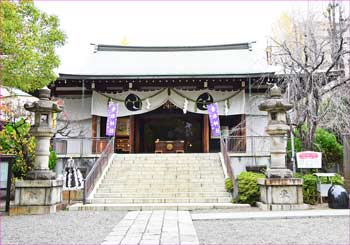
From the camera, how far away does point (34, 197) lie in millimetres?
8578

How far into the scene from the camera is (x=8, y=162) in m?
8.78

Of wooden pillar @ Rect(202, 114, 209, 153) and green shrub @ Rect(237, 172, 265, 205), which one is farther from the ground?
wooden pillar @ Rect(202, 114, 209, 153)

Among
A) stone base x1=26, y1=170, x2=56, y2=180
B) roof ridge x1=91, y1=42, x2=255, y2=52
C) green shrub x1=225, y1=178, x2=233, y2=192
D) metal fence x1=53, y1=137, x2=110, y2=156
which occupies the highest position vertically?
roof ridge x1=91, y1=42, x2=255, y2=52

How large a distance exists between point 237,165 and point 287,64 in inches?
190

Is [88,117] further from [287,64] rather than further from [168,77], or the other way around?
[287,64]

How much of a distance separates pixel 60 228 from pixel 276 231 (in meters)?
4.26

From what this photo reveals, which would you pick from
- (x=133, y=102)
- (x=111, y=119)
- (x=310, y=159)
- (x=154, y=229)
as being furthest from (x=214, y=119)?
(x=154, y=229)

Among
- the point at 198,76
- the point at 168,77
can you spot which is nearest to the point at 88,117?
the point at 168,77

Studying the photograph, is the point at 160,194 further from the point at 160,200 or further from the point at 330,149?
the point at 330,149

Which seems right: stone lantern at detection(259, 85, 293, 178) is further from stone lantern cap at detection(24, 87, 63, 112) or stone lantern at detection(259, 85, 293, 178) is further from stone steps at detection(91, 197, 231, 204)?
stone lantern cap at detection(24, 87, 63, 112)

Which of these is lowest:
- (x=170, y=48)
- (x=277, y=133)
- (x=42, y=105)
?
(x=277, y=133)

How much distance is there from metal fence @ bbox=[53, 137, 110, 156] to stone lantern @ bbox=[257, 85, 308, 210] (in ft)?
27.1

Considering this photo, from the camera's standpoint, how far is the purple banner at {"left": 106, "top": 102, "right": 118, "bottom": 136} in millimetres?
15898

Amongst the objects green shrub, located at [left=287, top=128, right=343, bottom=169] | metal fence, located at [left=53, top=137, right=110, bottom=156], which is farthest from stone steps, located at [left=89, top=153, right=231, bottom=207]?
green shrub, located at [left=287, top=128, right=343, bottom=169]
